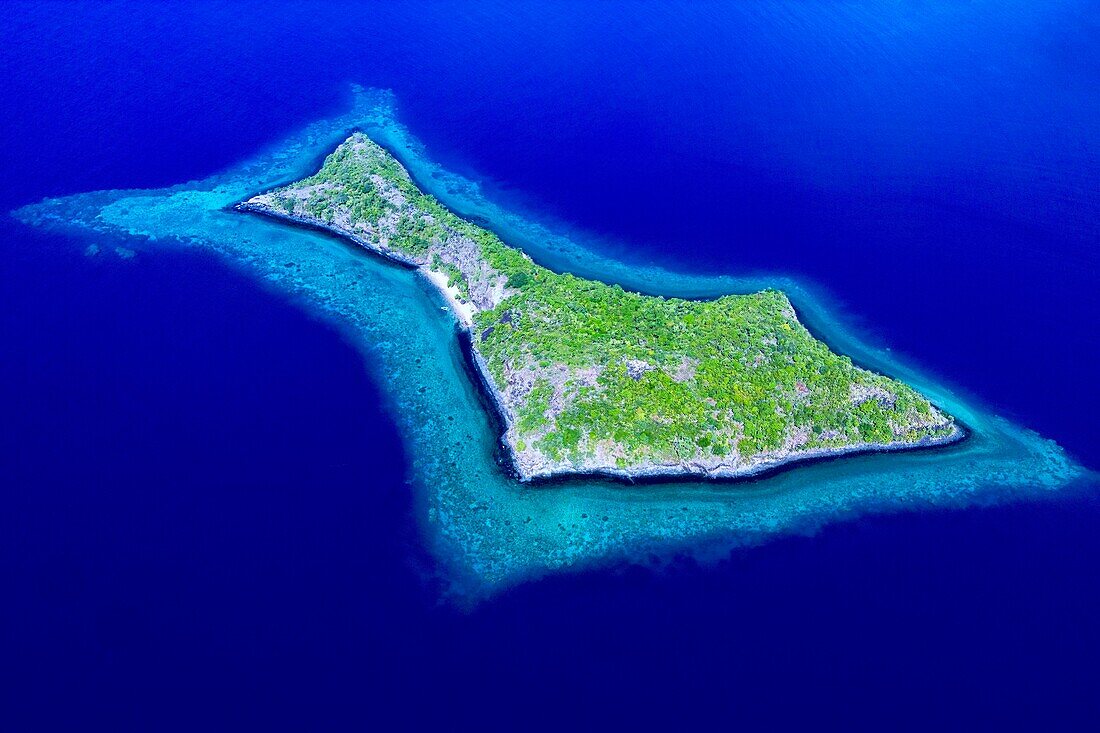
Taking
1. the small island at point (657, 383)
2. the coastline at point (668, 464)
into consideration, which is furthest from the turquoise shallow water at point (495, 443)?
the small island at point (657, 383)

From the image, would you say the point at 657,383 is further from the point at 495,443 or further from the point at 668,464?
the point at 495,443

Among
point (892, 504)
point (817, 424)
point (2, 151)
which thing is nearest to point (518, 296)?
point (817, 424)

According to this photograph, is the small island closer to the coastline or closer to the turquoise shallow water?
the coastline

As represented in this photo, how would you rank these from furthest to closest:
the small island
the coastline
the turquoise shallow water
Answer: the small island, the coastline, the turquoise shallow water

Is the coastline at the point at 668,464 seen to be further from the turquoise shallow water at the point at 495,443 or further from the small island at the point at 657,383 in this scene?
the turquoise shallow water at the point at 495,443

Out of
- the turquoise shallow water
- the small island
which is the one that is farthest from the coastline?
the turquoise shallow water

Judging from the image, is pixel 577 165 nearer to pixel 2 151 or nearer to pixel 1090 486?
pixel 1090 486

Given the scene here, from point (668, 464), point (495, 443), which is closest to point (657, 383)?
point (668, 464)
